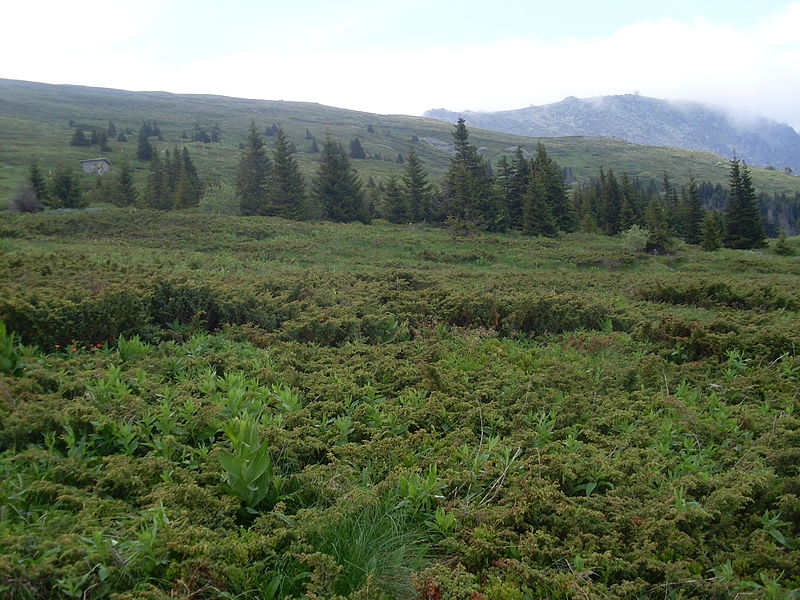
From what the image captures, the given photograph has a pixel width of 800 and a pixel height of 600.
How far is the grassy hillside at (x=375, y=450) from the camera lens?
2.92m

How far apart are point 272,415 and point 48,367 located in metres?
2.96

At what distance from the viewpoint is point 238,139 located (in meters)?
121

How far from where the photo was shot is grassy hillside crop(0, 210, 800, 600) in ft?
9.59

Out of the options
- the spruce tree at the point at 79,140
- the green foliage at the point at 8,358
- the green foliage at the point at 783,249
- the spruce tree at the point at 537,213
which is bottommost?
the green foliage at the point at 8,358

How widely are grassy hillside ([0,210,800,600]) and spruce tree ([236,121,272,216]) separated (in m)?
38.5

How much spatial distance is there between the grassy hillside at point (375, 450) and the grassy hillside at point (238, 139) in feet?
226

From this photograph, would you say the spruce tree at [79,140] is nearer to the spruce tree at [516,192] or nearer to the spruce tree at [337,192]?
the spruce tree at [337,192]

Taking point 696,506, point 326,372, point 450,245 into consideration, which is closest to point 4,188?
point 450,245

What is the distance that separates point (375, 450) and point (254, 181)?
48.3m

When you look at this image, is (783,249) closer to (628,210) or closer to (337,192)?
(628,210)

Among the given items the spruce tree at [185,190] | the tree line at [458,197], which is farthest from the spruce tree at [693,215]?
the spruce tree at [185,190]

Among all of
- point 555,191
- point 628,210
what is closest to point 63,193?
point 555,191

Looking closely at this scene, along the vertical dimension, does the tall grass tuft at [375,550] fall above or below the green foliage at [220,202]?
below

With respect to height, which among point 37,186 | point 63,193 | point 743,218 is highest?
point 743,218
